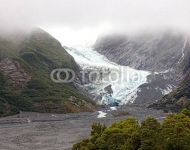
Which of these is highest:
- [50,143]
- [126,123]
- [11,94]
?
[11,94]

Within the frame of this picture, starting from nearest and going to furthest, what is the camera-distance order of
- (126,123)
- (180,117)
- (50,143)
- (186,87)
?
(180,117) < (126,123) < (50,143) < (186,87)

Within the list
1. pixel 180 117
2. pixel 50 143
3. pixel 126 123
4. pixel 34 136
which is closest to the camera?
pixel 180 117

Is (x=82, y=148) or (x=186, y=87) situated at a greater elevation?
(x=186, y=87)

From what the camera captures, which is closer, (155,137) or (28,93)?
(155,137)

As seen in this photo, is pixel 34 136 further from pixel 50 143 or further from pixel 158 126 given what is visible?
pixel 158 126

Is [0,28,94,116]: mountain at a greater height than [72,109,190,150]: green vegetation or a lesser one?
greater

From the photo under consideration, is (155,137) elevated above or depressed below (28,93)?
below

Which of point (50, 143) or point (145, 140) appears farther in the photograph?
point (50, 143)

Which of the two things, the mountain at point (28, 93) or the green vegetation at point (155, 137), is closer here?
the green vegetation at point (155, 137)

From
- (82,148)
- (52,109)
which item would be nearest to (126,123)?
(82,148)

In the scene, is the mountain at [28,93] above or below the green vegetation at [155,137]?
above

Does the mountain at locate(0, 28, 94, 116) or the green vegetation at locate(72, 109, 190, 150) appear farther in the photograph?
the mountain at locate(0, 28, 94, 116)
